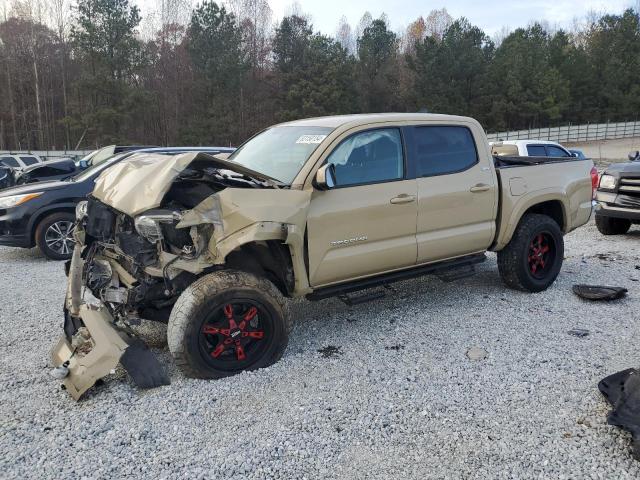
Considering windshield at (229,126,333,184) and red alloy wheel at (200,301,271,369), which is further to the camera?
windshield at (229,126,333,184)

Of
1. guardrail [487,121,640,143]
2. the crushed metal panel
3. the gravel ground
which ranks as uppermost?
guardrail [487,121,640,143]

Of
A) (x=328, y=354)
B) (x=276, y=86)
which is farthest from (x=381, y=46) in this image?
(x=328, y=354)

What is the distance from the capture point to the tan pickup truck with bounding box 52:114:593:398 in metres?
3.57

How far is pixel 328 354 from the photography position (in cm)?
412

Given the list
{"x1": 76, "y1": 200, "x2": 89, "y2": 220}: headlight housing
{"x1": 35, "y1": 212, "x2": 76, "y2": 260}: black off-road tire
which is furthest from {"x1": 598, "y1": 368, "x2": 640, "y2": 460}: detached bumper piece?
{"x1": 35, "y1": 212, "x2": 76, "y2": 260}: black off-road tire

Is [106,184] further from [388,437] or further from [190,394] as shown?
[388,437]

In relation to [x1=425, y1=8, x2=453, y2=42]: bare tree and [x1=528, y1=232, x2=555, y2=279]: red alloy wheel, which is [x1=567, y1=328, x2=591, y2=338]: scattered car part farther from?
[x1=425, y1=8, x2=453, y2=42]: bare tree

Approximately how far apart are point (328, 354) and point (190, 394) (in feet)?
3.81

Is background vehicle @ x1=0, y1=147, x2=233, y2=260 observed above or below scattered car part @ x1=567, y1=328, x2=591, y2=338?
above

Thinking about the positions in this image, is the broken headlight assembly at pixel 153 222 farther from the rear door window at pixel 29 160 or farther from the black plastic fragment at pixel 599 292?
the rear door window at pixel 29 160

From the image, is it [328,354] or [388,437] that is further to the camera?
[328,354]

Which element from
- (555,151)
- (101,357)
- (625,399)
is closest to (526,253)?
(625,399)

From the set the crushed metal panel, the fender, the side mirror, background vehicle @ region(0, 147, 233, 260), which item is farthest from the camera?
background vehicle @ region(0, 147, 233, 260)

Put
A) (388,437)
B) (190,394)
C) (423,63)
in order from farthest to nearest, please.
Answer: (423,63), (190,394), (388,437)
